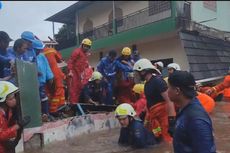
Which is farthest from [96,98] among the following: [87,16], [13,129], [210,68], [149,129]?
[87,16]

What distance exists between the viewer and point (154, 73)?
594 centimetres

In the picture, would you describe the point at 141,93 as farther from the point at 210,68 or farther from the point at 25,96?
the point at 210,68

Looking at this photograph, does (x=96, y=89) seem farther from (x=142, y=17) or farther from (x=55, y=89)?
(x=142, y=17)

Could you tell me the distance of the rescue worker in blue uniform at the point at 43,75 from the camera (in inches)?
256

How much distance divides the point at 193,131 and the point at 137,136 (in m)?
3.41

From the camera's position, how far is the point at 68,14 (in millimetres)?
24641

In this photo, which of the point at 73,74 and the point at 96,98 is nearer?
the point at 73,74

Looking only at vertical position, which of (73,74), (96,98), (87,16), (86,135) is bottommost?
(86,135)

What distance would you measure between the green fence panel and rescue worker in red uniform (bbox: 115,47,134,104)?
322cm

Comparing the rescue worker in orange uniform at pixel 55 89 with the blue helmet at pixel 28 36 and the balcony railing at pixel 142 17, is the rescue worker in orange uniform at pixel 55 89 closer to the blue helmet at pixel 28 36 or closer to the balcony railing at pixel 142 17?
the blue helmet at pixel 28 36

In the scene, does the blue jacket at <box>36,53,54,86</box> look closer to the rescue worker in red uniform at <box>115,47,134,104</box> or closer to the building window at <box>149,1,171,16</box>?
the rescue worker in red uniform at <box>115,47,134,104</box>

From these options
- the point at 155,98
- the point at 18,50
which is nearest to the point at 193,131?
the point at 155,98

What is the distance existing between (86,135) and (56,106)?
779mm

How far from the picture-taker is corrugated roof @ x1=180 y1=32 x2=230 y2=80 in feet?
44.0
